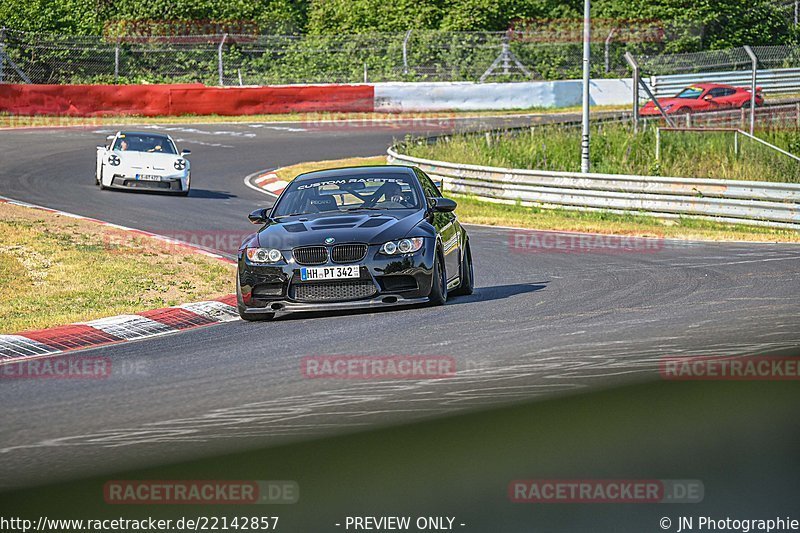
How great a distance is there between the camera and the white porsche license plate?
11047 mm

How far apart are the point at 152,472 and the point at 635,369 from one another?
12.5 ft

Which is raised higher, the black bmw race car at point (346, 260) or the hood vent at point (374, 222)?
the hood vent at point (374, 222)

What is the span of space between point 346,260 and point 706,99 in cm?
3375

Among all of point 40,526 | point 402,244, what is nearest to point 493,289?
point 402,244

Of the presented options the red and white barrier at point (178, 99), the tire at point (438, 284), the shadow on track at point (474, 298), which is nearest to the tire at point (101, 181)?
the shadow on track at point (474, 298)

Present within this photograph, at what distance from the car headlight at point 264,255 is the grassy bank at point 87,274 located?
1544 millimetres

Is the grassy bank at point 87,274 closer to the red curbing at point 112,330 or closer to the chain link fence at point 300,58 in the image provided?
the red curbing at point 112,330

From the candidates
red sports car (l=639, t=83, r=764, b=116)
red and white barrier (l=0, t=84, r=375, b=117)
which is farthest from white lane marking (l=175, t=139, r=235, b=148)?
red sports car (l=639, t=83, r=764, b=116)

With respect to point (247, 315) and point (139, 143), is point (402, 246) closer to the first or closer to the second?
point (247, 315)

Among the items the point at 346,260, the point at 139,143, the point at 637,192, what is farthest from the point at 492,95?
the point at 346,260

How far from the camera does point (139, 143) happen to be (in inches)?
979

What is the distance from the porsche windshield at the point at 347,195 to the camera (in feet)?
40.5

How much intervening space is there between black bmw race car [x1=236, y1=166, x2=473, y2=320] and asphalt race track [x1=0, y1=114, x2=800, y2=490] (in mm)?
225

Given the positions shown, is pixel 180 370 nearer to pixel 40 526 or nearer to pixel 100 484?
pixel 100 484
